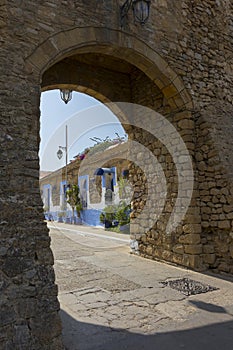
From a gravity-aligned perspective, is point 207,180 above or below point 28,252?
above

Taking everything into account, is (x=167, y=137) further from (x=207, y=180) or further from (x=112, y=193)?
(x=112, y=193)

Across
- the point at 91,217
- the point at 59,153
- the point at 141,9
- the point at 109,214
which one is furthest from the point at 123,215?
the point at 141,9

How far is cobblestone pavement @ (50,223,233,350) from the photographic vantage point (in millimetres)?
2545

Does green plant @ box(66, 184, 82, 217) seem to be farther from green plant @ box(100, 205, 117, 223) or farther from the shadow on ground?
the shadow on ground

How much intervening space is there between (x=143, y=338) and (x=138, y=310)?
63 cm

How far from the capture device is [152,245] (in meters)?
5.89

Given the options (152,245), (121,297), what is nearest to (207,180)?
(152,245)

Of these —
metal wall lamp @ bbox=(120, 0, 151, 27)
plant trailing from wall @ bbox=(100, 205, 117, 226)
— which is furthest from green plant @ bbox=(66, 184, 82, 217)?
metal wall lamp @ bbox=(120, 0, 151, 27)

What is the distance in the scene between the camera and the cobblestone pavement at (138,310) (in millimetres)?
2545

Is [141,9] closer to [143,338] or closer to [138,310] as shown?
[138,310]

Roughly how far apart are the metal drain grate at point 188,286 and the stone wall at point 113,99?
684 mm

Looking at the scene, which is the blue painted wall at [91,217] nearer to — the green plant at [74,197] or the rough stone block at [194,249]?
the green plant at [74,197]

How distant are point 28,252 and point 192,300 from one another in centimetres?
220

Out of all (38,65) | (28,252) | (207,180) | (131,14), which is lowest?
(28,252)
